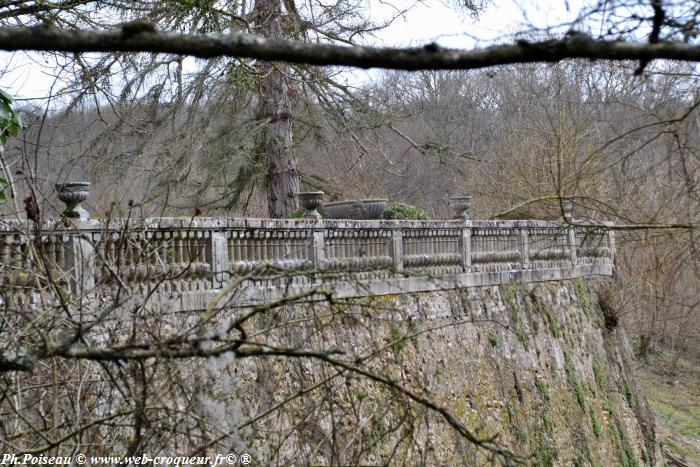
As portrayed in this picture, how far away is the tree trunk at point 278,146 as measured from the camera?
16.4 meters

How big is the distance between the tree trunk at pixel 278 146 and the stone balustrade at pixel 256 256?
213 inches

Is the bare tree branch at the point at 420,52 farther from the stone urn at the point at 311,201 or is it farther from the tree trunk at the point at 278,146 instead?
the tree trunk at the point at 278,146

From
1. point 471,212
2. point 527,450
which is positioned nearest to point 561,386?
point 527,450

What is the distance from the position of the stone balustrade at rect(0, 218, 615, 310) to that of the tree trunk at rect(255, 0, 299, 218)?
17.8 feet

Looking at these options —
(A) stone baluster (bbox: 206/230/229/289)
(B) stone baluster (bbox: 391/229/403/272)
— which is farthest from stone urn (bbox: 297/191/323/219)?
(A) stone baluster (bbox: 206/230/229/289)

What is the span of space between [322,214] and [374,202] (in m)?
1.19

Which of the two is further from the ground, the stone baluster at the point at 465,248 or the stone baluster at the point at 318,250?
the stone baluster at the point at 318,250

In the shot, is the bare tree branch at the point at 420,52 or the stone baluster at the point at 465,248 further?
the stone baluster at the point at 465,248

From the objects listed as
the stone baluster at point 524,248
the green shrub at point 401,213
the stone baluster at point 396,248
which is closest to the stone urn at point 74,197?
the stone baluster at point 396,248

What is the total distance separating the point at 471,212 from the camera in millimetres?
26500

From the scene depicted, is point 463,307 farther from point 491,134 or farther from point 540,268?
point 491,134

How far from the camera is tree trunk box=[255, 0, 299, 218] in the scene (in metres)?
16.4

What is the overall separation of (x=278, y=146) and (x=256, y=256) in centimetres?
851

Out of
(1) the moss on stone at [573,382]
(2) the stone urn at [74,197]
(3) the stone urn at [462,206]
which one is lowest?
(1) the moss on stone at [573,382]
